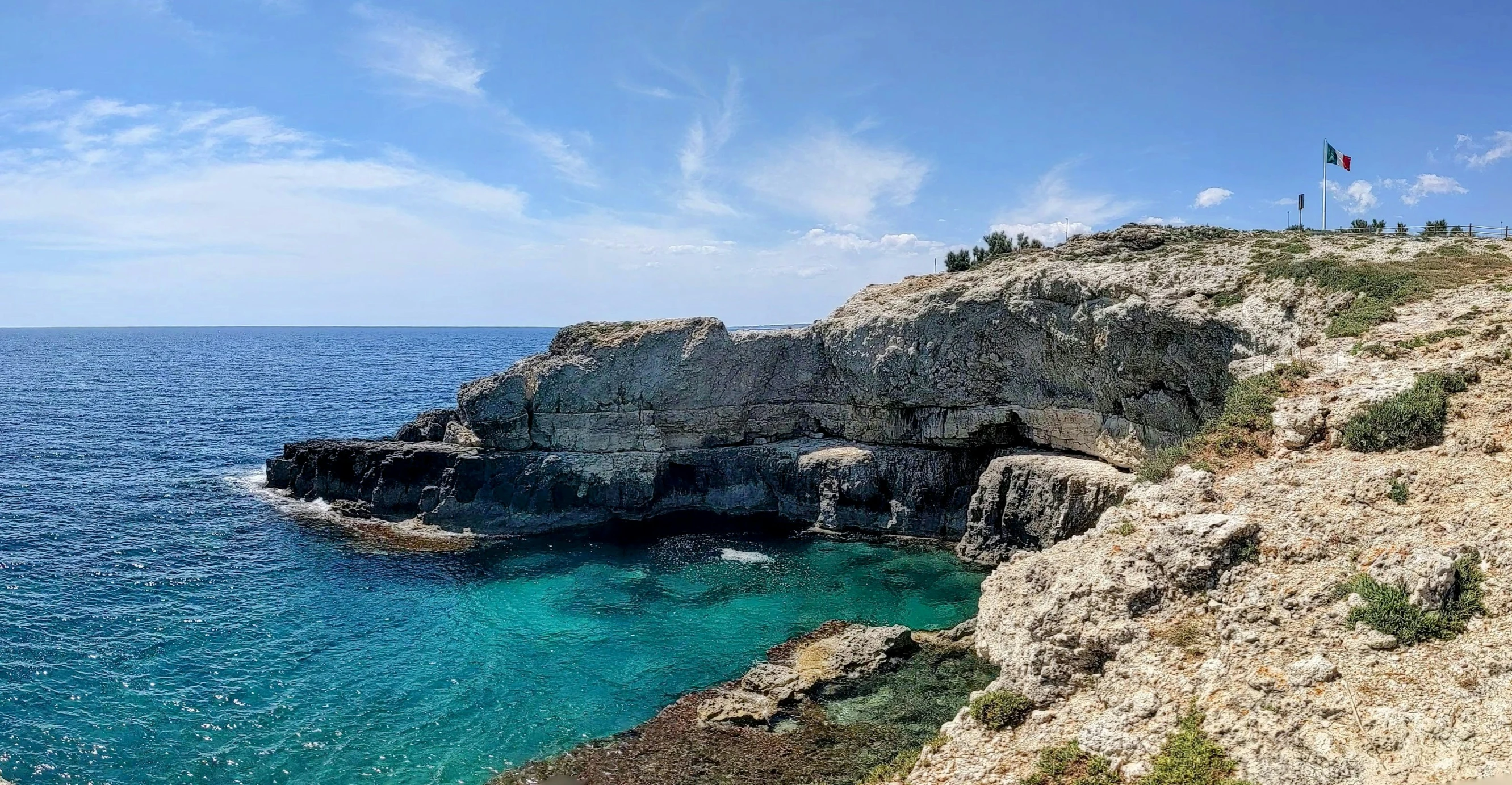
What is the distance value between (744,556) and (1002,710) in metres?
26.4

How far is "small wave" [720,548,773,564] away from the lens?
1630 inches

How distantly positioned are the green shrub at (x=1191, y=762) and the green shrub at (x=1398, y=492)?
7989mm

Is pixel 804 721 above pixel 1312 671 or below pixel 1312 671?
below

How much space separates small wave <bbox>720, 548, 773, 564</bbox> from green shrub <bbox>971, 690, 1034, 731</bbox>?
24404mm

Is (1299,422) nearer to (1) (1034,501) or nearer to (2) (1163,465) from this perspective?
(2) (1163,465)

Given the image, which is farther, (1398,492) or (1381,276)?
(1381,276)

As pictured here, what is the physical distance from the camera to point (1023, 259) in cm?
4791

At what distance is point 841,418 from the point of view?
1925 inches

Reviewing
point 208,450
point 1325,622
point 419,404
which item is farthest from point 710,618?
point 419,404

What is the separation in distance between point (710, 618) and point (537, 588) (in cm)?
981

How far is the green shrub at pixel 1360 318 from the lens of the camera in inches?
1097

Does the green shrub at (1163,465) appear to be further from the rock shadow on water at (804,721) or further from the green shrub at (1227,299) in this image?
the green shrub at (1227,299)

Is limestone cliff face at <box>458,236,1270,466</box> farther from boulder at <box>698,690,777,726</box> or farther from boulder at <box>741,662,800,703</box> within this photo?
boulder at <box>698,690,777,726</box>

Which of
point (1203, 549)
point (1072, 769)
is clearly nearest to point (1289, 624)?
point (1203, 549)
